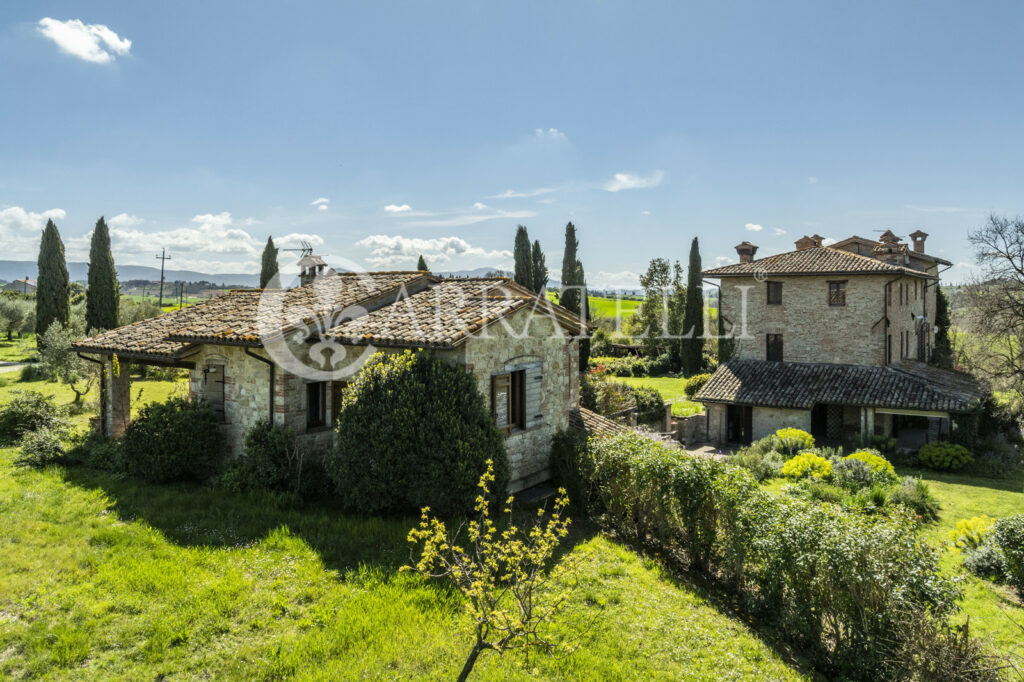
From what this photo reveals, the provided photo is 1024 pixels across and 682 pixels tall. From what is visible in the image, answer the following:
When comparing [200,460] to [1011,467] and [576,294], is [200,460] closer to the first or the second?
[1011,467]

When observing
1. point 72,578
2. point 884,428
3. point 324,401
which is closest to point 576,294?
point 884,428

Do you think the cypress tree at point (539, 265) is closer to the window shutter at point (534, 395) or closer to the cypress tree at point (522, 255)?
the cypress tree at point (522, 255)

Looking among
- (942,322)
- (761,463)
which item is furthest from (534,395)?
(942,322)

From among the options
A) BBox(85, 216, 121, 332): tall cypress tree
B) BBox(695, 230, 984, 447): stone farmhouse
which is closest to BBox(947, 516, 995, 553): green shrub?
BBox(695, 230, 984, 447): stone farmhouse

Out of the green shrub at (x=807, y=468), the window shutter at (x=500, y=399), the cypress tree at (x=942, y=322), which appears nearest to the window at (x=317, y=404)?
the window shutter at (x=500, y=399)

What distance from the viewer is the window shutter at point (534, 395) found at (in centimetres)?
1212

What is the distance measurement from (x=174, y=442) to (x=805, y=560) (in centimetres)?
1156

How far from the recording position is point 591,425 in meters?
13.5

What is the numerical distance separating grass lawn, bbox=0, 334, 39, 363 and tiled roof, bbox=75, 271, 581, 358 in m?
29.9

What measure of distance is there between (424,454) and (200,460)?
5.68 m

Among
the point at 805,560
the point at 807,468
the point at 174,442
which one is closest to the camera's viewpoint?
the point at 805,560

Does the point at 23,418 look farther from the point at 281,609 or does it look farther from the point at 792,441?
the point at 792,441

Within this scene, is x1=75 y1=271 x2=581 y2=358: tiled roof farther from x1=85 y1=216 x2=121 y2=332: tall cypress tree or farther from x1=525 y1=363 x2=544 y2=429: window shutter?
x1=85 y1=216 x2=121 y2=332: tall cypress tree

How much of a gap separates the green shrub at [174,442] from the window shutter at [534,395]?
22.5 feet
